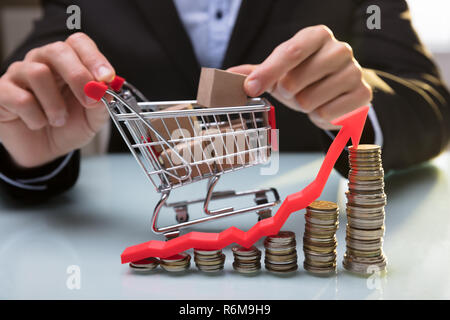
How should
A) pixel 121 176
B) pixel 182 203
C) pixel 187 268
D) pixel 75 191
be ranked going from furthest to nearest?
pixel 121 176 → pixel 75 191 → pixel 182 203 → pixel 187 268

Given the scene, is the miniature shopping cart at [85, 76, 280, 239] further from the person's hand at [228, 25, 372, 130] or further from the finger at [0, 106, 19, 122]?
the finger at [0, 106, 19, 122]

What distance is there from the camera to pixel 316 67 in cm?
83

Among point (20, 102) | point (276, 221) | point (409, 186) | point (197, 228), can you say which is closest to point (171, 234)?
point (197, 228)

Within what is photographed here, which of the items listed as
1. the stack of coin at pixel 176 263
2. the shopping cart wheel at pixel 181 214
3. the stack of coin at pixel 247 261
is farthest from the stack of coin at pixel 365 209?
the shopping cart wheel at pixel 181 214

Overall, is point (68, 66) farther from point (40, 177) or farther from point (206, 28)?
point (206, 28)

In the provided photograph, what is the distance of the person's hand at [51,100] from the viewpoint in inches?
35.0

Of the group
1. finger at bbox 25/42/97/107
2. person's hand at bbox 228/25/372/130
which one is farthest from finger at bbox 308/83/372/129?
finger at bbox 25/42/97/107

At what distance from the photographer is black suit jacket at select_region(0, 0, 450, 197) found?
97cm

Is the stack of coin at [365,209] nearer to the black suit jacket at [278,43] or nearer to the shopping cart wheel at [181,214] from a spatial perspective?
the black suit jacket at [278,43]

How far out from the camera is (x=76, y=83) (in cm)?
88
